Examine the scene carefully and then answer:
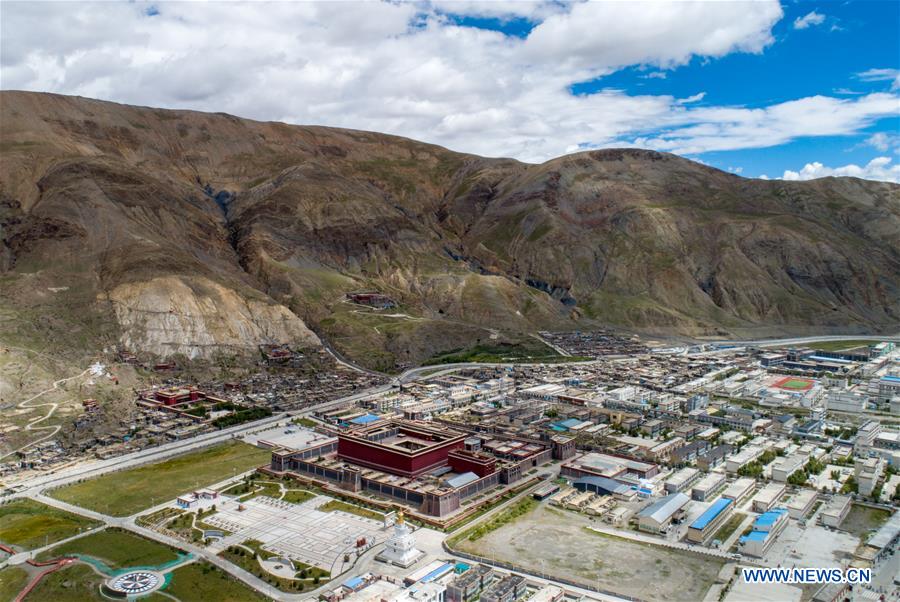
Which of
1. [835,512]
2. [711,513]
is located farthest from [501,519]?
[835,512]

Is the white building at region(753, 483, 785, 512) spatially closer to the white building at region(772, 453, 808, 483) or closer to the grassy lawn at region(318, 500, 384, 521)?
the white building at region(772, 453, 808, 483)

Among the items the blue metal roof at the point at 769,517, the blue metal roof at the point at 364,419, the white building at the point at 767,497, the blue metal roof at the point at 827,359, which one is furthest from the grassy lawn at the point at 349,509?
the blue metal roof at the point at 827,359

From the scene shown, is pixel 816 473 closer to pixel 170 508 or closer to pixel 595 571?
pixel 595 571

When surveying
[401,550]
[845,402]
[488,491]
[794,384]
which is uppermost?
[845,402]

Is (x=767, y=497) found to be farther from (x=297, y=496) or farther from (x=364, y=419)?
(x=364, y=419)

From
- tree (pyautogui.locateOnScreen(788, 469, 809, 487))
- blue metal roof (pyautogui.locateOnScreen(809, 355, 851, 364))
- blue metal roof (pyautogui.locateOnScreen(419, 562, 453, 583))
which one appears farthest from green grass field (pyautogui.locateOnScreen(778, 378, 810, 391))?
blue metal roof (pyautogui.locateOnScreen(419, 562, 453, 583))
